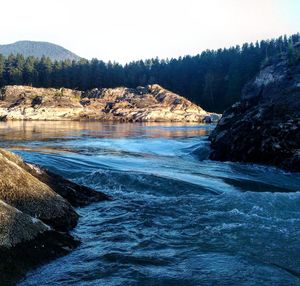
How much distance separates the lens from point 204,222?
9.43 metres

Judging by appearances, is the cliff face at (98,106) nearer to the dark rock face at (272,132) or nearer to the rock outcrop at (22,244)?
the dark rock face at (272,132)

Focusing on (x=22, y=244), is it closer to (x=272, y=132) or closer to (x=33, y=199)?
(x=33, y=199)

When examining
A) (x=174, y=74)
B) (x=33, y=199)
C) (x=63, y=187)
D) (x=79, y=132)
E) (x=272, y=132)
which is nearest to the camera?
(x=33, y=199)

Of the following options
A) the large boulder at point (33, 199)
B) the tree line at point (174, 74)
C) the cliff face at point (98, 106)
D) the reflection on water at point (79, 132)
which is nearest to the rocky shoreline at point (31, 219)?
the large boulder at point (33, 199)

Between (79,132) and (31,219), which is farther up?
(79,132)

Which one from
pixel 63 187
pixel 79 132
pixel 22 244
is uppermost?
pixel 79 132

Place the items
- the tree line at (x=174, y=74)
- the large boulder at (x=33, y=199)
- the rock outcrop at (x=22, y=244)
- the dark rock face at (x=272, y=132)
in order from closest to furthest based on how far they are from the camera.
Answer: the rock outcrop at (x=22, y=244), the large boulder at (x=33, y=199), the dark rock face at (x=272, y=132), the tree line at (x=174, y=74)

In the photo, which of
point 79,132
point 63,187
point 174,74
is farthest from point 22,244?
point 174,74

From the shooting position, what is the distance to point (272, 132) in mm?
20344

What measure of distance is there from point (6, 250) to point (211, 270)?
3.24m

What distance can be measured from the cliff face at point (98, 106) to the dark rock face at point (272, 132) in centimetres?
6573

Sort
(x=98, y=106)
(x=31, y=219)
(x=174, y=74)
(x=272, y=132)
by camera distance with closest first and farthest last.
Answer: (x=31, y=219) → (x=272, y=132) → (x=98, y=106) → (x=174, y=74)

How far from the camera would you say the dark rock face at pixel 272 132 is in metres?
19.5

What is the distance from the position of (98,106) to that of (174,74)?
50801 millimetres
